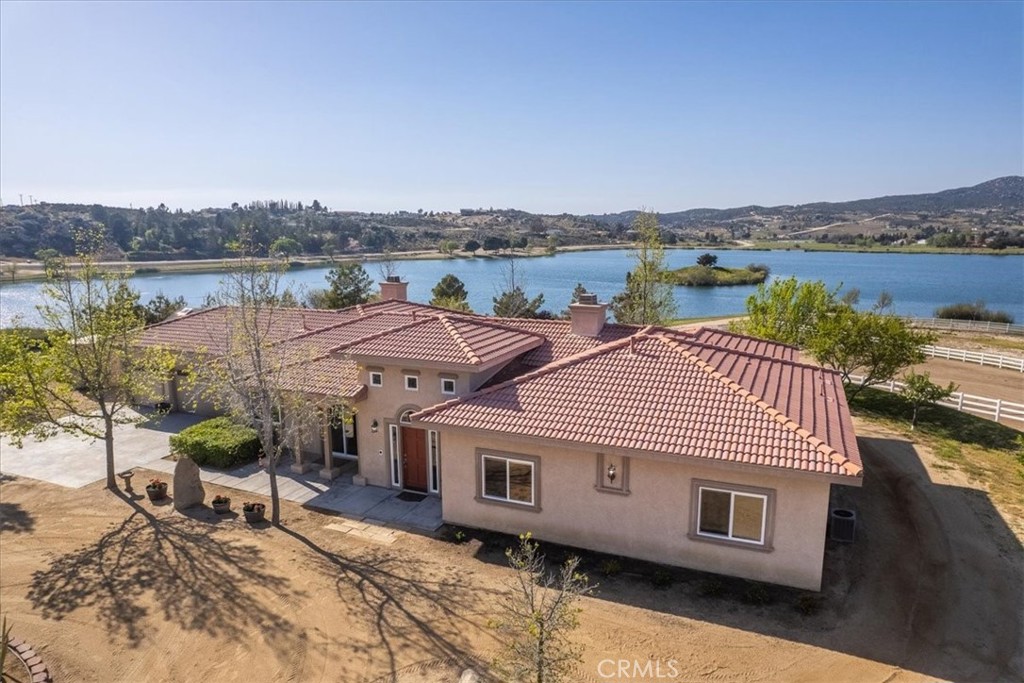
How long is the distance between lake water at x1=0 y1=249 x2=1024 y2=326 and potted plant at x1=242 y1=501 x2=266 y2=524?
37490 mm

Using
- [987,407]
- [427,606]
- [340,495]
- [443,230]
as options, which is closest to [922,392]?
[987,407]

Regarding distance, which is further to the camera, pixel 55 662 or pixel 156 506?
pixel 156 506

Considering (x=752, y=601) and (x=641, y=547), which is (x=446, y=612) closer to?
(x=641, y=547)

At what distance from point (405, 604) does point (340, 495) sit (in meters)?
5.62

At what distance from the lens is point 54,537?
14430mm

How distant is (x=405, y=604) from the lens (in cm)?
1146

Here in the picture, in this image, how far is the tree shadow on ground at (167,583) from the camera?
1102cm

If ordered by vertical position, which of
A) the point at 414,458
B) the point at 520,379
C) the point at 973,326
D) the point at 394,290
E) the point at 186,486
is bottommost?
the point at 973,326

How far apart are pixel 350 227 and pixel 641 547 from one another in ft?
419

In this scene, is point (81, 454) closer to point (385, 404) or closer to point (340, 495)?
point (340, 495)

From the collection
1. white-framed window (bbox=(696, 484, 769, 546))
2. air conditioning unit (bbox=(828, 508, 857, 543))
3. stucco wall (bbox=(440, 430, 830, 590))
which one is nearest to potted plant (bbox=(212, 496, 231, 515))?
stucco wall (bbox=(440, 430, 830, 590))

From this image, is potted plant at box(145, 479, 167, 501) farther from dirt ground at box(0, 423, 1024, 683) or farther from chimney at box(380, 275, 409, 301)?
chimney at box(380, 275, 409, 301)

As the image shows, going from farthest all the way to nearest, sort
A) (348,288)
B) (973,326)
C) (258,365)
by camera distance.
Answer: (973,326), (348,288), (258,365)

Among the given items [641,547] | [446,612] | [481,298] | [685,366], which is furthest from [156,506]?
[481,298]
